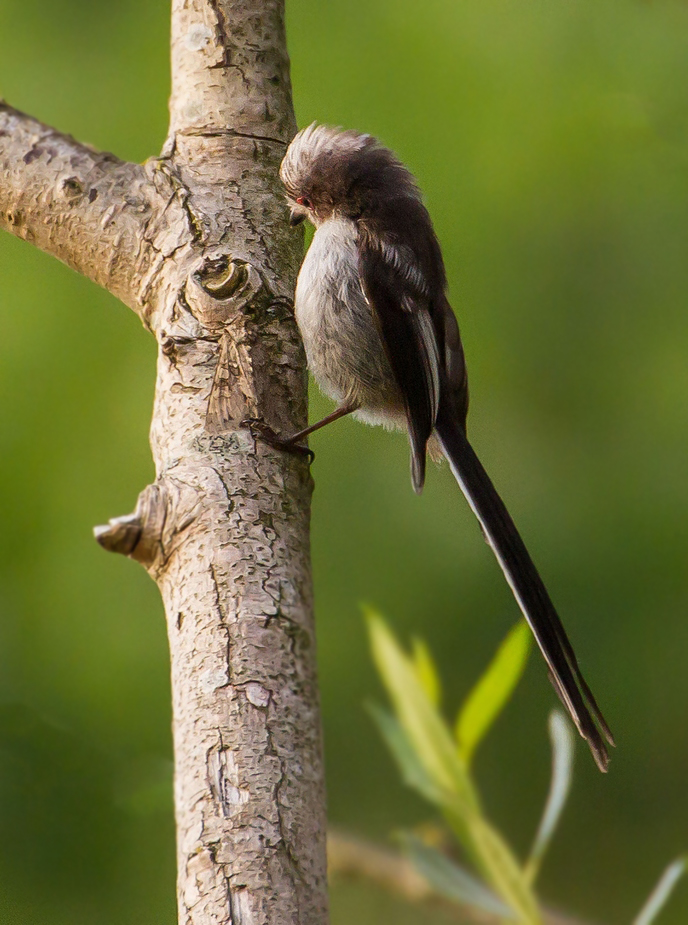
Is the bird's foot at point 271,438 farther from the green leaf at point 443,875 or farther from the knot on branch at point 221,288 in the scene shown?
the green leaf at point 443,875

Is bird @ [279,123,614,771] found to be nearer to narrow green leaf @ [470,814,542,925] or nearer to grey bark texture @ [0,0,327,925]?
grey bark texture @ [0,0,327,925]

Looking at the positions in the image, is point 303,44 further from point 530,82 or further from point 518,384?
point 518,384

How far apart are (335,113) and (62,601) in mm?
1542

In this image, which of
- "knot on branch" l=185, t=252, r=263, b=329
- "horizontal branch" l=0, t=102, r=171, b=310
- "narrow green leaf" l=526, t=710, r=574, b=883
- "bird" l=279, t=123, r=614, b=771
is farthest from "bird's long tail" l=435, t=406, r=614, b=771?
"horizontal branch" l=0, t=102, r=171, b=310

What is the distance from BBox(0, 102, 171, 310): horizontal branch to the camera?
1797mm

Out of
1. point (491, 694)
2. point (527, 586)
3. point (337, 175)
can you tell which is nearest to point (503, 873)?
point (491, 694)

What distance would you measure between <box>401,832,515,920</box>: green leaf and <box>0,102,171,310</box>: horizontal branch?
1.02 metres

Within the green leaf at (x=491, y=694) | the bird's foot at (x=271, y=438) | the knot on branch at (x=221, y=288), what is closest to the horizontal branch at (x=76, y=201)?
the knot on branch at (x=221, y=288)

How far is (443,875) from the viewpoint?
131cm

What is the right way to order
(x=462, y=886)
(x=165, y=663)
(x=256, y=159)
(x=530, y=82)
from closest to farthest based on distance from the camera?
1. (x=462, y=886)
2. (x=256, y=159)
3. (x=165, y=663)
4. (x=530, y=82)

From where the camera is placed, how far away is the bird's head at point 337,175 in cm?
185

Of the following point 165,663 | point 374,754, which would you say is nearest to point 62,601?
point 165,663

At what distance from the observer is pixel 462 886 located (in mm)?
1292

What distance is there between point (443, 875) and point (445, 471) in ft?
4.13
